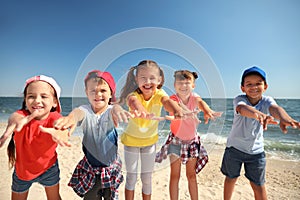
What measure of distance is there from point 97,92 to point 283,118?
180 centimetres

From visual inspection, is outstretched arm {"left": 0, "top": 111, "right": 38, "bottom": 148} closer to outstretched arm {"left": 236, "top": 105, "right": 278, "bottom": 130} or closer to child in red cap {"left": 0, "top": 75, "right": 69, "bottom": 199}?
child in red cap {"left": 0, "top": 75, "right": 69, "bottom": 199}

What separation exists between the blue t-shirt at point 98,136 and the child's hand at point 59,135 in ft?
1.07

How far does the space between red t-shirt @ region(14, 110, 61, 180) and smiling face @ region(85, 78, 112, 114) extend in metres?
0.48

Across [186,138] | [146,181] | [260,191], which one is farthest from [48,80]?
[260,191]

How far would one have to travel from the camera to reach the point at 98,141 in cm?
228

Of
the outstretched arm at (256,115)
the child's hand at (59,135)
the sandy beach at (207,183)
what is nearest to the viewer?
the child's hand at (59,135)

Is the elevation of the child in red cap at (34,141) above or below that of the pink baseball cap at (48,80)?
below

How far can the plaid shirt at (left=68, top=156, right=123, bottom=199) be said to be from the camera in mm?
2334

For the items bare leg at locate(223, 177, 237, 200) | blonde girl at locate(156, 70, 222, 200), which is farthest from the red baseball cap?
bare leg at locate(223, 177, 237, 200)

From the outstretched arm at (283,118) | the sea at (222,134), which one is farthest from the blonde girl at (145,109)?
the outstretched arm at (283,118)

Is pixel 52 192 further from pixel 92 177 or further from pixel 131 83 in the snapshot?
pixel 131 83

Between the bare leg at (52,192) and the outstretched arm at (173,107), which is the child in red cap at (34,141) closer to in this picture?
the bare leg at (52,192)

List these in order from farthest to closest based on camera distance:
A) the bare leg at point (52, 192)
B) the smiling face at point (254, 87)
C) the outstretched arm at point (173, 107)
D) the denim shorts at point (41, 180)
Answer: the smiling face at point (254, 87) → the bare leg at point (52, 192) → the denim shorts at point (41, 180) → the outstretched arm at point (173, 107)

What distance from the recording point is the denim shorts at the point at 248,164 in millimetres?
2746
